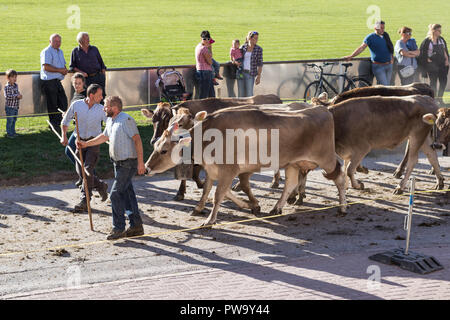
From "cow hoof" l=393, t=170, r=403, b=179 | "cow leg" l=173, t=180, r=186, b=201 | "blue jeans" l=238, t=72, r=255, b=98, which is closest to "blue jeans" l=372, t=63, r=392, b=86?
"blue jeans" l=238, t=72, r=255, b=98

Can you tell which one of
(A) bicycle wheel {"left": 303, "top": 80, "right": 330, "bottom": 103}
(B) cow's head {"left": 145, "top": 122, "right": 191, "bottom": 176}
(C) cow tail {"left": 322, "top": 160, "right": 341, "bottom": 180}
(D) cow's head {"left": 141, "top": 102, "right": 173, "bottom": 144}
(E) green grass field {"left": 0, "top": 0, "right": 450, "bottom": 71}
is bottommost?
(C) cow tail {"left": 322, "top": 160, "right": 341, "bottom": 180}

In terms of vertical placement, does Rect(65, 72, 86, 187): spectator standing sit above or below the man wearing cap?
below

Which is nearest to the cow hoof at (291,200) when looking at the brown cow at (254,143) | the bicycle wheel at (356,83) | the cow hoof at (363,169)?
the brown cow at (254,143)

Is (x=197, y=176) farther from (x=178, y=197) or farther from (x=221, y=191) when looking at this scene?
(x=221, y=191)

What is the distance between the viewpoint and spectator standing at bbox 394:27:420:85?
64.5ft

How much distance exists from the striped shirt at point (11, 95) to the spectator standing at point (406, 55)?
33.2ft

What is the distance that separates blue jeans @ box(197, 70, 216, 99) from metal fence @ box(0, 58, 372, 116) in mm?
514

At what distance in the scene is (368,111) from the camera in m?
12.3

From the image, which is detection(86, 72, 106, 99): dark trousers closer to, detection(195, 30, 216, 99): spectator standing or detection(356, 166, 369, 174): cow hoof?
detection(195, 30, 216, 99): spectator standing

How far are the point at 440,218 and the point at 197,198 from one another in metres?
4.00

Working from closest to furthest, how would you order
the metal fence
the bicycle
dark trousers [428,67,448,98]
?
the metal fence, the bicycle, dark trousers [428,67,448,98]

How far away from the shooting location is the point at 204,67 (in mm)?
17578

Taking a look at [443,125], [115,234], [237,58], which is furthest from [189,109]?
[237,58]

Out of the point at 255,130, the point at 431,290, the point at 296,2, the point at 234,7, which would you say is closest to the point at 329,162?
the point at 255,130
